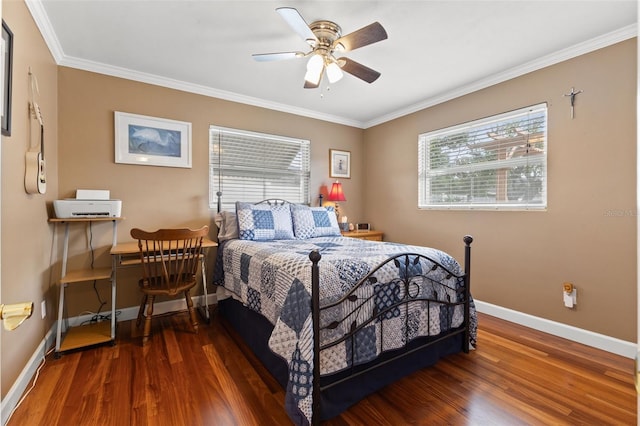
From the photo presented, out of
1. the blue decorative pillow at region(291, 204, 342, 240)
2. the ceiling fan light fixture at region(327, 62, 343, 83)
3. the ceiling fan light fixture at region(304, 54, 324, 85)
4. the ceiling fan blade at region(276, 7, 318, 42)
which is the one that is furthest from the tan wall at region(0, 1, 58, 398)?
the blue decorative pillow at region(291, 204, 342, 240)

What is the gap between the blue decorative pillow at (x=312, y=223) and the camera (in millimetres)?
3339

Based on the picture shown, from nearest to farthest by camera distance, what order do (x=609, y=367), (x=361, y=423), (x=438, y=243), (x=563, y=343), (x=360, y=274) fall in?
(x=361, y=423), (x=360, y=274), (x=609, y=367), (x=563, y=343), (x=438, y=243)

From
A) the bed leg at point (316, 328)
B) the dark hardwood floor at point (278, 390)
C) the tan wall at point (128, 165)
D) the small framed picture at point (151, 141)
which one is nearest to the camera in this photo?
the bed leg at point (316, 328)

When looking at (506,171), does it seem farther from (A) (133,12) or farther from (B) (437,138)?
(A) (133,12)

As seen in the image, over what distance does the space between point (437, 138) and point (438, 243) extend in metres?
1.24

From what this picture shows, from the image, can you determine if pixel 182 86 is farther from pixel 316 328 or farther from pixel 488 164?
pixel 488 164

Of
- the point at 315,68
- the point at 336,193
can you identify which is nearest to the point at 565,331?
the point at 336,193

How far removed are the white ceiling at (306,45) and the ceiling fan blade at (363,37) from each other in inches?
8.7

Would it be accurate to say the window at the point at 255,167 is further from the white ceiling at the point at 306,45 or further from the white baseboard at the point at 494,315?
the white baseboard at the point at 494,315

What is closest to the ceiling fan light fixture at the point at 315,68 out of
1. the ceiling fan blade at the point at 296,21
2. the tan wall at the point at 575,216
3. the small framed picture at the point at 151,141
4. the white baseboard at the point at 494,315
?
the ceiling fan blade at the point at 296,21

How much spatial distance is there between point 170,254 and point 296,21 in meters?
2.00

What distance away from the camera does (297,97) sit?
3.69 metres

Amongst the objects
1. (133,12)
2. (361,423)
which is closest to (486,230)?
(361,423)

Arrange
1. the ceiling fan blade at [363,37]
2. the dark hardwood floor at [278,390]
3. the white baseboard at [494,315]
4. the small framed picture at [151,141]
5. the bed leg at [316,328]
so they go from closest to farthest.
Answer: the bed leg at [316,328] < the dark hardwood floor at [278,390] < the white baseboard at [494,315] < the ceiling fan blade at [363,37] < the small framed picture at [151,141]
